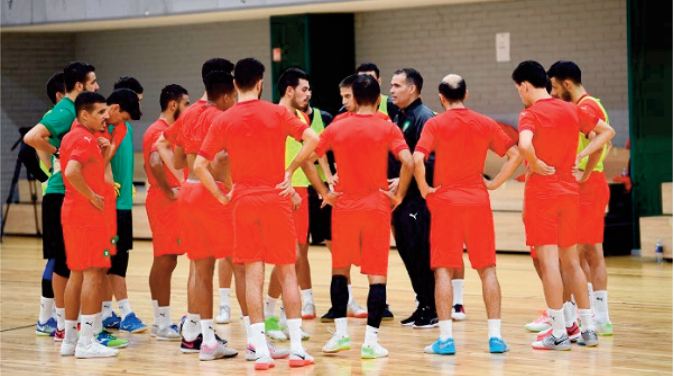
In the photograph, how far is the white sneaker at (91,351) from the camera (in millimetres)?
7469

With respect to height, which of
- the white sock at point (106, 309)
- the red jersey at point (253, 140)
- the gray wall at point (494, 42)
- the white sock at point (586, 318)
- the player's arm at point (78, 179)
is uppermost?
the gray wall at point (494, 42)

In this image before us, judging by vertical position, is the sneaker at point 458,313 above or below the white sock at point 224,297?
below

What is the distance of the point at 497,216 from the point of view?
1283 centimetres

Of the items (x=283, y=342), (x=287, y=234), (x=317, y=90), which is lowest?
(x=283, y=342)

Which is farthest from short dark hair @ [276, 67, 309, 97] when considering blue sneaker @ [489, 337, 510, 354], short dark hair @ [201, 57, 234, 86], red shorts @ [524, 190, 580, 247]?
blue sneaker @ [489, 337, 510, 354]

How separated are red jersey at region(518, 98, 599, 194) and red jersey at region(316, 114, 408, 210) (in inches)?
30.5

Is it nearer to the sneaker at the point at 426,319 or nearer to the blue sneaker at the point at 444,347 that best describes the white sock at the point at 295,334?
the blue sneaker at the point at 444,347

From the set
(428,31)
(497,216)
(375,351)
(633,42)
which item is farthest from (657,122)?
(375,351)

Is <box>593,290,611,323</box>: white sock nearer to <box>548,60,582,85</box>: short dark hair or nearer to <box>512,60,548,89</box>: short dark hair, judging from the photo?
<box>548,60,582,85</box>: short dark hair

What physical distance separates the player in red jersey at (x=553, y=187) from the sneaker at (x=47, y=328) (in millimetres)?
3346

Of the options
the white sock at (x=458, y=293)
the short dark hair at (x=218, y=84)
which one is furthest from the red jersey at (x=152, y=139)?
the white sock at (x=458, y=293)

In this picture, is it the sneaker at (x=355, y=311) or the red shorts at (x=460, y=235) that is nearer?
the red shorts at (x=460, y=235)

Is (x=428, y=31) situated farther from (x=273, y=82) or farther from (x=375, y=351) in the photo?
(x=375, y=351)

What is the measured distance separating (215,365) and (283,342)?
0.80 metres
